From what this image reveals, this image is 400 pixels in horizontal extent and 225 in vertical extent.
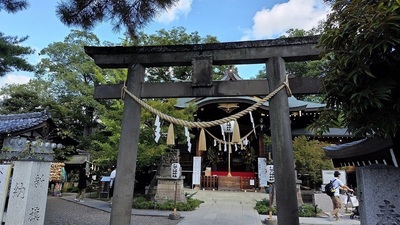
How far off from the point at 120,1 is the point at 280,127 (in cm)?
375

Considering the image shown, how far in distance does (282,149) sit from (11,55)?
758 cm

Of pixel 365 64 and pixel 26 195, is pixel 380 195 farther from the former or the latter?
pixel 26 195

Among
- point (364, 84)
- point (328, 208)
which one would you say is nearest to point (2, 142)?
point (364, 84)

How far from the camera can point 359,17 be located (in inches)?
90.1

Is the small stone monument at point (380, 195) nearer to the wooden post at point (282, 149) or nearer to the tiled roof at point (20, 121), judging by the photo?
the wooden post at point (282, 149)

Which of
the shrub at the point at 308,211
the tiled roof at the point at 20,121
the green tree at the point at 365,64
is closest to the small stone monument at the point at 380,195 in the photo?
the green tree at the point at 365,64

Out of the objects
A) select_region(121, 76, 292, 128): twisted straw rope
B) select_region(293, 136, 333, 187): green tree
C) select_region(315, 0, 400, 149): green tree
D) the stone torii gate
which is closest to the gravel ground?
the stone torii gate

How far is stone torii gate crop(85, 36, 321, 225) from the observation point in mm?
4025

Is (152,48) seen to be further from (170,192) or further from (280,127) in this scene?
(170,192)

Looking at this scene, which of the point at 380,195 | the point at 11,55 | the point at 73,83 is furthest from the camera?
the point at 73,83

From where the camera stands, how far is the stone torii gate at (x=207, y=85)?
13.2 ft

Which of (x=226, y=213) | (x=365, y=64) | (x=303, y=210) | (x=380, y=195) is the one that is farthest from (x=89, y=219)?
(x=365, y=64)

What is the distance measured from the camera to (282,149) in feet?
13.0

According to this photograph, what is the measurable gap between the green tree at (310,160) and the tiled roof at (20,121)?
40.0ft
